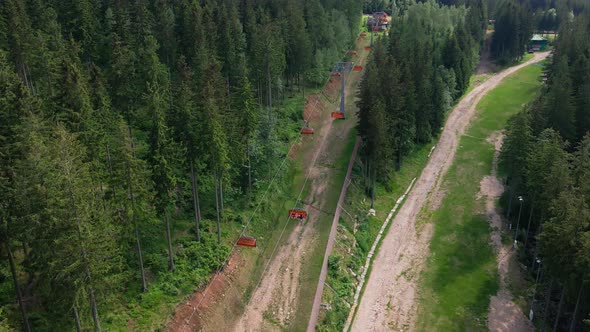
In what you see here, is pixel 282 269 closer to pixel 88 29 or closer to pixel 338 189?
pixel 338 189

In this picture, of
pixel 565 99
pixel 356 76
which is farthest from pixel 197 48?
pixel 565 99

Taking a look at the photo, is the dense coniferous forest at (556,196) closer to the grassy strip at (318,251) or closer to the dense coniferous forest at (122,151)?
the grassy strip at (318,251)

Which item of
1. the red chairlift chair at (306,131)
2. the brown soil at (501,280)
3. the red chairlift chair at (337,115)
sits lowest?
the brown soil at (501,280)

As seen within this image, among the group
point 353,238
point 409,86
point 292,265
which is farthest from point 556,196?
point 409,86

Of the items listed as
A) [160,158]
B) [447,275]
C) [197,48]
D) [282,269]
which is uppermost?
[197,48]

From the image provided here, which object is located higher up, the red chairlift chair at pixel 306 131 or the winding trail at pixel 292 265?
the red chairlift chair at pixel 306 131

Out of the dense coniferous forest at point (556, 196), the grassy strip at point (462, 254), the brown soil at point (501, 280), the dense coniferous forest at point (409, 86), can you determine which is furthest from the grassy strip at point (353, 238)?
the dense coniferous forest at point (556, 196)
